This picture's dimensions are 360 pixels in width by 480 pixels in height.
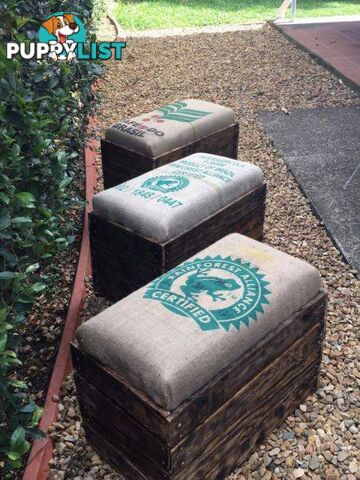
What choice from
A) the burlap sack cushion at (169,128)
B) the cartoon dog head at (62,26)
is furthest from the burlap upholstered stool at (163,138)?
the cartoon dog head at (62,26)

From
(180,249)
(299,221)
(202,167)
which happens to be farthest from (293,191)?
(180,249)

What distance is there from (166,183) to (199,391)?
7.11 feet

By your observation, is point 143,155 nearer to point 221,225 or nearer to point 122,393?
point 221,225

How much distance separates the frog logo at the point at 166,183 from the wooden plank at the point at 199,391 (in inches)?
62.3

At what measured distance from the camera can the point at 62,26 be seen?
595 centimetres

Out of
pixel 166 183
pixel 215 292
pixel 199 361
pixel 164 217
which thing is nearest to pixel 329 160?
pixel 166 183

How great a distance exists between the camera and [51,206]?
4.18 metres

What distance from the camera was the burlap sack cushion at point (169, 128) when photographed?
220 inches

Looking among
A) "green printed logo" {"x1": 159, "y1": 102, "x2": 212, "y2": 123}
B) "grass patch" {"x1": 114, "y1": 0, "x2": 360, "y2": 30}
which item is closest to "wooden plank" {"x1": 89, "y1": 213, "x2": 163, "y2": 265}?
"green printed logo" {"x1": 159, "y1": 102, "x2": 212, "y2": 123}

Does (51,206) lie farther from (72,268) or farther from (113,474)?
(113,474)

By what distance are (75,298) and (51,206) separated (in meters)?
0.85

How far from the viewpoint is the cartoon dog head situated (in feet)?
17.1

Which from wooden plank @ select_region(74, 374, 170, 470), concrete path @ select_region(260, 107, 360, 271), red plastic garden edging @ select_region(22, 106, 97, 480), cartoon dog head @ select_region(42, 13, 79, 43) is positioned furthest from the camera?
concrete path @ select_region(260, 107, 360, 271)

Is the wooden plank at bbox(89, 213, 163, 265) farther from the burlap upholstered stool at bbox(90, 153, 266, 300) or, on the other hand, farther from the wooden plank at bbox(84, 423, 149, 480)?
the wooden plank at bbox(84, 423, 149, 480)
